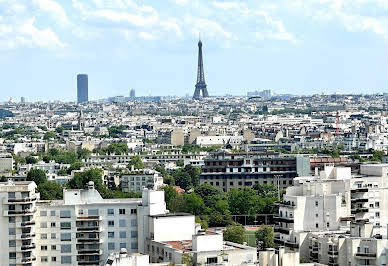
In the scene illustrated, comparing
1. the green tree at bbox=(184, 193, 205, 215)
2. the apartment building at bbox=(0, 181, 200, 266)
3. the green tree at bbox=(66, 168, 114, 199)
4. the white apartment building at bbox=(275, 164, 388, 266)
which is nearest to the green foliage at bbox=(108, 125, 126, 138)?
the green tree at bbox=(66, 168, 114, 199)

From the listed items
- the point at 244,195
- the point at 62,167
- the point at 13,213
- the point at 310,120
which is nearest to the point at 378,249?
the point at 13,213

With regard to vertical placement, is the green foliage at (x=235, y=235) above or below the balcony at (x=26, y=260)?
below

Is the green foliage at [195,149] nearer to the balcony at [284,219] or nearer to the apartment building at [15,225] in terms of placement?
the balcony at [284,219]

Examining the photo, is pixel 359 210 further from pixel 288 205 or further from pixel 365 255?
pixel 365 255

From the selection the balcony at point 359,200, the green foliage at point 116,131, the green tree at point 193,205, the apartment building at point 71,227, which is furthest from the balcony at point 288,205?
the green foliage at point 116,131

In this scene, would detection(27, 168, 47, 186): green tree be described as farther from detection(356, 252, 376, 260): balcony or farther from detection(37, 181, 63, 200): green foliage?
detection(356, 252, 376, 260): balcony

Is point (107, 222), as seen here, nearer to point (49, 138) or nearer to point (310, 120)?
point (49, 138)

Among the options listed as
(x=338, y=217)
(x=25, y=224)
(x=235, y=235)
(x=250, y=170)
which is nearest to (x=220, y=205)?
(x=235, y=235)
